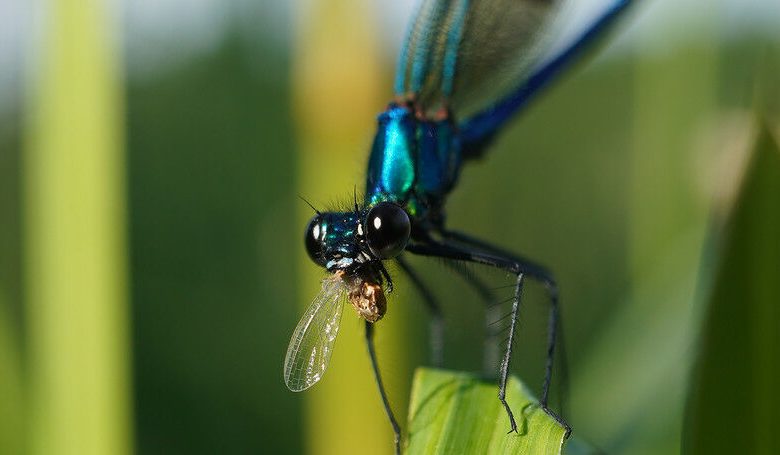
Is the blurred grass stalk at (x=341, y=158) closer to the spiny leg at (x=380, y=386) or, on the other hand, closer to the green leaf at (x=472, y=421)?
the spiny leg at (x=380, y=386)

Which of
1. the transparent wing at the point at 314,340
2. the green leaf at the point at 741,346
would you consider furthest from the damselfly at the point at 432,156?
the green leaf at the point at 741,346

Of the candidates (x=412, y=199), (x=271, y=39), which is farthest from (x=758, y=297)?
(x=271, y=39)

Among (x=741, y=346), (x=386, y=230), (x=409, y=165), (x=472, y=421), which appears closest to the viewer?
(x=741, y=346)

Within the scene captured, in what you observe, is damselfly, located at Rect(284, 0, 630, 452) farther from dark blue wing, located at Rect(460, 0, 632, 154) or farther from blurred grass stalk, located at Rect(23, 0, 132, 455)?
blurred grass stalk, located at Rect(23, 0, 132, 455)

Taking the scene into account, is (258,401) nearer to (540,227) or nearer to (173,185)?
(173,185)

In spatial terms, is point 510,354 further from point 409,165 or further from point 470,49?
point 470,49

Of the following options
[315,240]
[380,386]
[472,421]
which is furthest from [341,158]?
[472,421]
